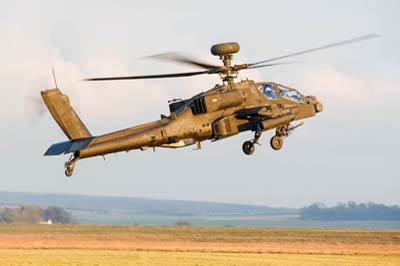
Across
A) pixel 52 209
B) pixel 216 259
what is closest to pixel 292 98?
pixel 216 259

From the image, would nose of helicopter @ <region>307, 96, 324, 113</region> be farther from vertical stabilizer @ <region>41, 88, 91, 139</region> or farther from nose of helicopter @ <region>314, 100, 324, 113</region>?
vertical stabilizer @ <region>41, 88, 91, 139</region>

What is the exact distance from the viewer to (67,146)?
33.6m

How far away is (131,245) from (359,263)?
19.2m

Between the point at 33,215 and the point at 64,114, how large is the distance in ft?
298

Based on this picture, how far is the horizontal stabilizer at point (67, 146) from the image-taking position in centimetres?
3309

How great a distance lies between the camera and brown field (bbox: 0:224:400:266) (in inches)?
1850

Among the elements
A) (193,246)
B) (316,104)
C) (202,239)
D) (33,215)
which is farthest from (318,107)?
(33,215)

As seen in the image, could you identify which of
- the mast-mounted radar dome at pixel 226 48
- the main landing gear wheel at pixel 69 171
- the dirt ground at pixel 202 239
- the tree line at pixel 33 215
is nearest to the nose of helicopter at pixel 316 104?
the mast-mounted radar dome at pixel 226 48

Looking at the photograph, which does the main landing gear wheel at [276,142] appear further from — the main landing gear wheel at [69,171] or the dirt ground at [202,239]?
the dirt ground at [202,239]

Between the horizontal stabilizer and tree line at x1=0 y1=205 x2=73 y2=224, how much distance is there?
294ft

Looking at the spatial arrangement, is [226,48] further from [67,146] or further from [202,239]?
[202,239]

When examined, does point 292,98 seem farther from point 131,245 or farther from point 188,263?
point 131,245

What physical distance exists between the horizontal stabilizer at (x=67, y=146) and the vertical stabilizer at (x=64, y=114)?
1.24ft

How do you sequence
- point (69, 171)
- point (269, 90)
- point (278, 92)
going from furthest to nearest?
point (278, 92), point (269, 90), point (69, 171)
